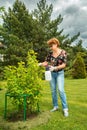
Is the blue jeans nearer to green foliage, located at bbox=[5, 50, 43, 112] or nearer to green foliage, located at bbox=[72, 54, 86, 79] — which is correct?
green foliage, located at bbox=[5, 50, 43, 112]

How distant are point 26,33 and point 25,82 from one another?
2692 centimetres

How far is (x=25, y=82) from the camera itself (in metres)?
7.03

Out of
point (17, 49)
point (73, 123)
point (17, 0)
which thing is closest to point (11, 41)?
point (17, 49)

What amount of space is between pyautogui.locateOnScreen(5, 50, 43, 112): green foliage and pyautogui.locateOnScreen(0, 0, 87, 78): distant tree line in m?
23.5

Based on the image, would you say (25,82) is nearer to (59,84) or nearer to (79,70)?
(59,84)

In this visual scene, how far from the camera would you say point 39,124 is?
6.74m

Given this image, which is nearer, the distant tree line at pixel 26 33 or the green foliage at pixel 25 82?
the green foliage at pixel 25 82

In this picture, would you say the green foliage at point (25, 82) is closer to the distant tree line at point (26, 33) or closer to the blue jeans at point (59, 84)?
the blue jeans at point (59, 84)

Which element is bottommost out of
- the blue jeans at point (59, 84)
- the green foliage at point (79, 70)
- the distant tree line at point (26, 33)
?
the blue jeans at point (59, 84)

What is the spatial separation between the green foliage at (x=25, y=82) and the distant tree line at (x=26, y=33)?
23492 millimetres

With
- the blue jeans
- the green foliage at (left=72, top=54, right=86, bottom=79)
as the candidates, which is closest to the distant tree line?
the green foliage at (left=72, top=54, right=86, bottom=79)

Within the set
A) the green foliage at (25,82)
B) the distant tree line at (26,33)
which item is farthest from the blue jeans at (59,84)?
the distant tree line at (26,33)

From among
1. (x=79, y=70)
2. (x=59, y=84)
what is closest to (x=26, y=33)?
(x=79, y=70)

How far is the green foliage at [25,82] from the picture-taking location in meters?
6.94
